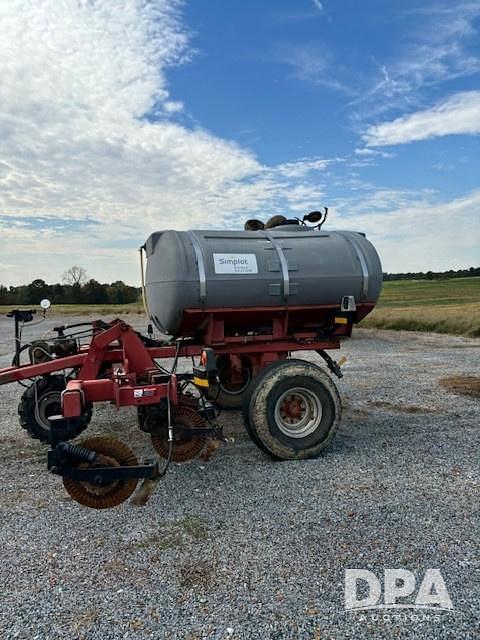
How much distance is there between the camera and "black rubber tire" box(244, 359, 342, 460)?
4.72m

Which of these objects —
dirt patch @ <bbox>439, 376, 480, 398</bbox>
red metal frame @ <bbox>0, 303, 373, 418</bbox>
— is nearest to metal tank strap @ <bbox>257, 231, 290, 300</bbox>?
red metal frame @ <bbox>0, 303, 373, 418</bbox>

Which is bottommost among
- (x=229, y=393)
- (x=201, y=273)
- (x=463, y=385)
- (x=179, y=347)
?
(x=463, y=385)

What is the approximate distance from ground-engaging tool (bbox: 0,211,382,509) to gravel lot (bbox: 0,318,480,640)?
0.40 meters

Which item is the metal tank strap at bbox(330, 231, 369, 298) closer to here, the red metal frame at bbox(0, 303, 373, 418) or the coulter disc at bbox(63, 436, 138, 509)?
A: the red metal frame at bbox(0, 303, 373, 418)

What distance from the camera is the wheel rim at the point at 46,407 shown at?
541 centimetres

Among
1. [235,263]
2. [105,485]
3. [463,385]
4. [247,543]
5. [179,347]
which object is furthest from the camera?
[463,385]

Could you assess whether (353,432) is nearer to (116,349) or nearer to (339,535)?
(339,535)

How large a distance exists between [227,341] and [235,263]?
0.87 meters

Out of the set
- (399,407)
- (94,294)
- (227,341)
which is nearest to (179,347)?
(227,341)

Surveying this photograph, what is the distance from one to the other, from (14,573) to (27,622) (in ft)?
1.65

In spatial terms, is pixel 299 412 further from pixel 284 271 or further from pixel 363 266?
pixel 363 266

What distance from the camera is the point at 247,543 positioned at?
3.29 m

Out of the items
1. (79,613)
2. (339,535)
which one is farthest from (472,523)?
(79,613)

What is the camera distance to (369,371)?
10.6 meters
